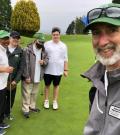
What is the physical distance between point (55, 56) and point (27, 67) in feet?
2.53

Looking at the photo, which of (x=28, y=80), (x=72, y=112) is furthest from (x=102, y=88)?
(x=72, y=112)

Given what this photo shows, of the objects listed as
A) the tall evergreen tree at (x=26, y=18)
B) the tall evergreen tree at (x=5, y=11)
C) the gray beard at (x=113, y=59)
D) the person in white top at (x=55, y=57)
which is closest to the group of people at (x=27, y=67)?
the person in white top at (x=55, y=57)

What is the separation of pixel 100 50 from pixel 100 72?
259 millimetres

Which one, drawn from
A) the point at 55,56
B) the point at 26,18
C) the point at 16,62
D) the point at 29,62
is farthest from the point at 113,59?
the point at 26,18

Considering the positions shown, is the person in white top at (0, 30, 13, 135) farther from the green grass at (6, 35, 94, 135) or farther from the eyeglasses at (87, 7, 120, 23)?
the eyeglasses at (87, 7, 120, 23)

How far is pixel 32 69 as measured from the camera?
7355mm

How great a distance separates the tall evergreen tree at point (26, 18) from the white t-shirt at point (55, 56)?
3150 cm

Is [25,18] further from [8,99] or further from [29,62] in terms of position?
[8,99]

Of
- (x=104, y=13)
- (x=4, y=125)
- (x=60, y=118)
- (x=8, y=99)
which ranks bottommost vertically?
(x=60, y=118)

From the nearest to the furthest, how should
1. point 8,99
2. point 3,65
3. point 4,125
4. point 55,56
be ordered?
point 3,65 → point 4,125 → point 8,99 → point 55,56

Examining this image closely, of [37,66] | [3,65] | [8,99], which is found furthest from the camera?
[37,66]

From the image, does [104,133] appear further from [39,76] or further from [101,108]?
[39,76]

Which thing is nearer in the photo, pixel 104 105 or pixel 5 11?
pixel 104 105

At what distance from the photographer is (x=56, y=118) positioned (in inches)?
294
